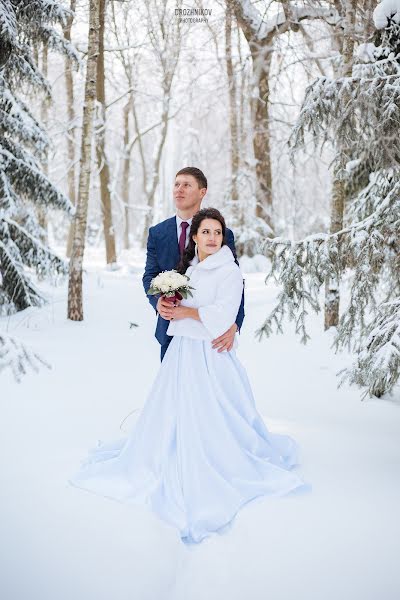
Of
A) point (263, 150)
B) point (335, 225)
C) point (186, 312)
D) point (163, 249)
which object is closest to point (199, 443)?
point (186, 312)

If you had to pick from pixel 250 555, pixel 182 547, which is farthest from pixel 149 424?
pixel 250 555

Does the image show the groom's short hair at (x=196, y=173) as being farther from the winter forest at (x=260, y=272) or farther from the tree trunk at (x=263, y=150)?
the tree trunk at (x=263, y=150)

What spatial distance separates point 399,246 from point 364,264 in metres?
0.33

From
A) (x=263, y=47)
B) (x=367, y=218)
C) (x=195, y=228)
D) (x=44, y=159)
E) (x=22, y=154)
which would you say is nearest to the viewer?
(x=195, y=228)

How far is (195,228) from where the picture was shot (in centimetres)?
383

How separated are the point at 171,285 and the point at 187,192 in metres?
0.81

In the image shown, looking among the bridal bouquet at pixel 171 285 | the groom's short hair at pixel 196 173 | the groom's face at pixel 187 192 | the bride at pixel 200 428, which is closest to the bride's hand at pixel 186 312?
the bride at pixel 200 428

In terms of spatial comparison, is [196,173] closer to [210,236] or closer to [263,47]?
[210,236]

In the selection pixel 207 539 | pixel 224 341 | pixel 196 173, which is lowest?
pixel 207 539

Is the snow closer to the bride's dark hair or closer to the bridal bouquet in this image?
the bride's dark hair

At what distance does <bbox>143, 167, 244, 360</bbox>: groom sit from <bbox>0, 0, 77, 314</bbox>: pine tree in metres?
4.03

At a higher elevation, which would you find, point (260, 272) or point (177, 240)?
point (177, 240)

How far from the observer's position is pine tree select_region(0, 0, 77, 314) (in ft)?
25.6

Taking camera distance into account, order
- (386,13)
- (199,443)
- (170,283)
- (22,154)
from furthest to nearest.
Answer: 1. (22,154)
2. (386,13)
3. (199,443)
4. (170,283)
